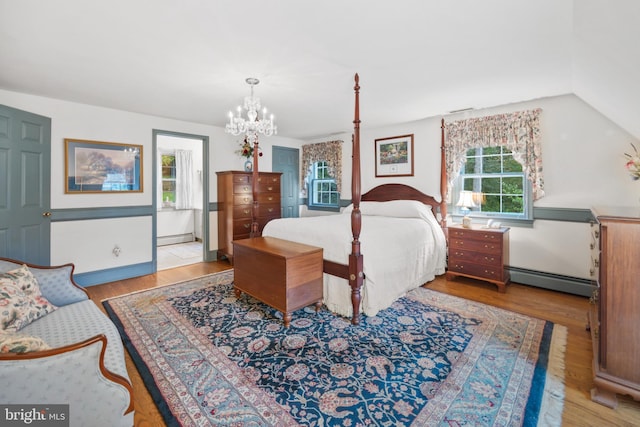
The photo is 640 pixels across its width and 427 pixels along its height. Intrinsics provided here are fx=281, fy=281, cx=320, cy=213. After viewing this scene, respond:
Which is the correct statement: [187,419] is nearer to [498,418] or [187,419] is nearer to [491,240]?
[498,418]

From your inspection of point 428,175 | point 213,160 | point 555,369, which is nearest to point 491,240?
point 428,175

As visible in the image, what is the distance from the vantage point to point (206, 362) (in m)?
2.10

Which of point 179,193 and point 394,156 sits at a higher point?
point 394,156

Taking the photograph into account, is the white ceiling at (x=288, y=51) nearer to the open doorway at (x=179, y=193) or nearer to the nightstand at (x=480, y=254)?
the nightstand at (x=480, y=254)

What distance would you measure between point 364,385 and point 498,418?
755mm

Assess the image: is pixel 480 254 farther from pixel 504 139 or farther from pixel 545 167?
pixel 504 139

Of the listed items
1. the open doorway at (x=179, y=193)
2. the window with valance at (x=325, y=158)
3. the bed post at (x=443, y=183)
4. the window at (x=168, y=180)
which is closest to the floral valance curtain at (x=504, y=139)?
the bed post at (x=443, y=183)

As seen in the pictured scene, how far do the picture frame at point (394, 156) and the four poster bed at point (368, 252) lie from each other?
3.18 feet

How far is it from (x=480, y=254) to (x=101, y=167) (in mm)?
5323

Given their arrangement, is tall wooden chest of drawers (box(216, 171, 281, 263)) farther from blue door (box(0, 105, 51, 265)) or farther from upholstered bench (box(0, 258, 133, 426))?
upholstered bench (box(0, 258, 133, 426))

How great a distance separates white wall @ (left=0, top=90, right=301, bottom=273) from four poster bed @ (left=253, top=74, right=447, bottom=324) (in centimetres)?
204

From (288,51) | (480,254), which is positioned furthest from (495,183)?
(288,51)

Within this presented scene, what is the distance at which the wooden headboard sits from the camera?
178 inches

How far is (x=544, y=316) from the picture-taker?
2836 mm
